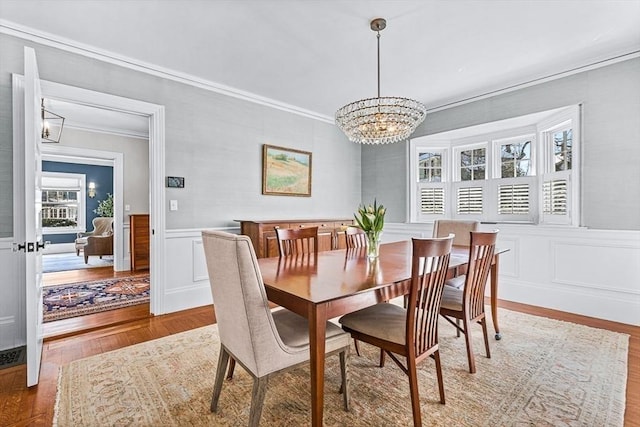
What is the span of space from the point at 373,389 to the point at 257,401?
33.2 inches

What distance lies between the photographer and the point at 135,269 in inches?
211

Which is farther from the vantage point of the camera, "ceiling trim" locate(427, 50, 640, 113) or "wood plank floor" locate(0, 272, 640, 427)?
"ceiling trim" locate(427, 50, 640, 113)

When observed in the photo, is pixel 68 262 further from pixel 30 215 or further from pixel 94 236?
pixel 30 215

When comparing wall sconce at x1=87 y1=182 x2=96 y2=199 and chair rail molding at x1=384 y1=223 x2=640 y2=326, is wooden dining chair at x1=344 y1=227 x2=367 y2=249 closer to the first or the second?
chair rail molding at x1=384 y1=223 x2=640 y2=326

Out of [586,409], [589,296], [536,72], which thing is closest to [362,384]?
[586,409]

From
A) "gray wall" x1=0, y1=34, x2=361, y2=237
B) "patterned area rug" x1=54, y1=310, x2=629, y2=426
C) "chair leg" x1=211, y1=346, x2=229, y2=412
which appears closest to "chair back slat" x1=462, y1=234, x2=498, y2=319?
"patterned area rug" x1=54, y1=310, x2=629, y2=426

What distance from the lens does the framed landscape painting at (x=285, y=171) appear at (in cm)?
413

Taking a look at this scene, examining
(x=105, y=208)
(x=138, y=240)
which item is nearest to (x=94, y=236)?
(x=138, y=240)

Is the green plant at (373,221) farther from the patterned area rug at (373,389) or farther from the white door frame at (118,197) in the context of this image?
the white door frame at (118,197)

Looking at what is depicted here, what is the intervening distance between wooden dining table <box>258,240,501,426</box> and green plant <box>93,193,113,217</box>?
7532 millimetres

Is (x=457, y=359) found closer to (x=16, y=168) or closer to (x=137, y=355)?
(x=137, y=355)

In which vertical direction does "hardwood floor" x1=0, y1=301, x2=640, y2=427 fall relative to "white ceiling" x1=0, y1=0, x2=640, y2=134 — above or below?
below

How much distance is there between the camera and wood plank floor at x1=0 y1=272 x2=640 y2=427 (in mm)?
1690

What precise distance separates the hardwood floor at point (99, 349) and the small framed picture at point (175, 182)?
1.40 metres
